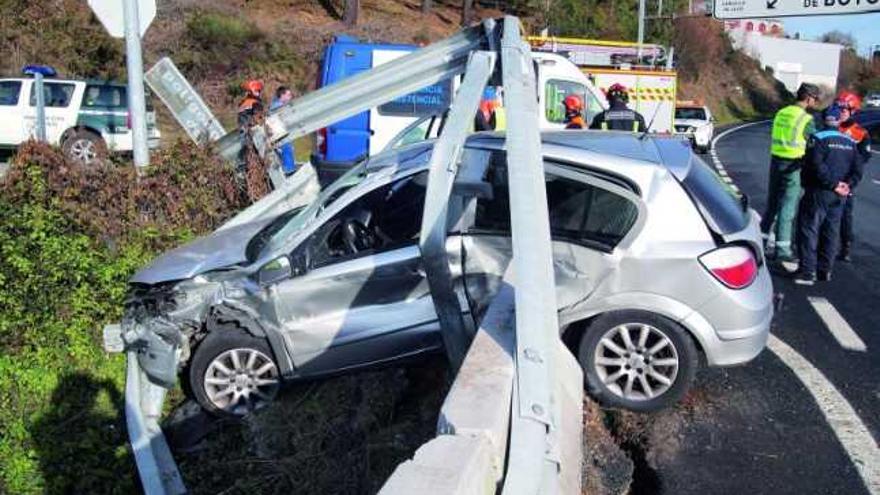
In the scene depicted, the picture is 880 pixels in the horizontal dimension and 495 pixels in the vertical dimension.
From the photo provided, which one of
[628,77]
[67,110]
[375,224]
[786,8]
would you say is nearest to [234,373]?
[375,224]

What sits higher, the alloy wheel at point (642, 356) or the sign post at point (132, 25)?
the sign post at point (132, 25)

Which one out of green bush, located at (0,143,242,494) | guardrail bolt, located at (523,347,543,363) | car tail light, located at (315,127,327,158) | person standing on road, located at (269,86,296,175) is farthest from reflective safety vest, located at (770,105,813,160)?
guardrail bolt, located at (523,347,543,363)

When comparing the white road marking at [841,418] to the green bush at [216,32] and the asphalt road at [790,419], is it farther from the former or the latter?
the green bush at [216,32]

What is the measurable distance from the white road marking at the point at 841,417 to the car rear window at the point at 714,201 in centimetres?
114

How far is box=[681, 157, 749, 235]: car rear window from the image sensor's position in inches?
193

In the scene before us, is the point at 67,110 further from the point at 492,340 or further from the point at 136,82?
the point at 492,340

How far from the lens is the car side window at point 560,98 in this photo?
37.3 feet

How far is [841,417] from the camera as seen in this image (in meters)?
4.86

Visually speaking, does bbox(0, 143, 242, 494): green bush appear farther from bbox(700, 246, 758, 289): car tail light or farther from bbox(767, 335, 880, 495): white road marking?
bbox(767, 335, 880, 495): white road marking

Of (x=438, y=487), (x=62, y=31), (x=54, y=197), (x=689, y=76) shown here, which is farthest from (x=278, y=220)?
(x=689, y=76)

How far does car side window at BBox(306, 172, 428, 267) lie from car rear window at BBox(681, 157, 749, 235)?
1583 mm

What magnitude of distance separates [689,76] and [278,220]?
5115cm

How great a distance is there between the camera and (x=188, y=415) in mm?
5449

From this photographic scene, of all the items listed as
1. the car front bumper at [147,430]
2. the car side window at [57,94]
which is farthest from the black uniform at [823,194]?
the car side window at [57,94]
